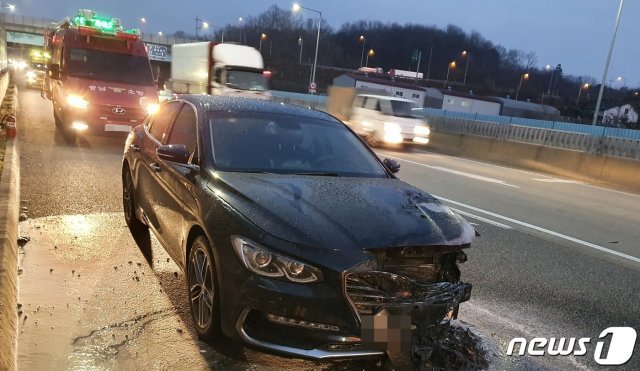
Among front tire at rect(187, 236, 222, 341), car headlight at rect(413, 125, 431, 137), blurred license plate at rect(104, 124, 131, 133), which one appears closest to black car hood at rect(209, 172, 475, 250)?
front tire at rect(187, 236, 222, 341)

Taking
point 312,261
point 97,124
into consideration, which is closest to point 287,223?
point 312,261

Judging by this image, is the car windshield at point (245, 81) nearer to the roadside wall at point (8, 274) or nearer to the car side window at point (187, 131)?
the roadside wall at point (8, 274)

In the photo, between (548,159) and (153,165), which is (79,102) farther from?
(548,159)

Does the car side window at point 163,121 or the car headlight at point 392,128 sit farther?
the car headlight at point 392,128

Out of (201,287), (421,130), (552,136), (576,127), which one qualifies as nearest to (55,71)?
(201,287)

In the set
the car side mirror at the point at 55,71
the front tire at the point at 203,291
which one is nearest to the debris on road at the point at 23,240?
the front tire at the point at 203,291

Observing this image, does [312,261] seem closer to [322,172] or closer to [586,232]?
[322,172]

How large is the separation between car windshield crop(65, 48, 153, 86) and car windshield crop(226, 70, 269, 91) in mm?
5449

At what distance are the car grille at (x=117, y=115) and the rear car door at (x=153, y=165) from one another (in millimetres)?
6890

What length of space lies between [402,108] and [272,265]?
57.2 feet

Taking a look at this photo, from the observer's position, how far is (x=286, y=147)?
4.43 metres

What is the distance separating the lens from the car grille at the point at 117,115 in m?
11.9
